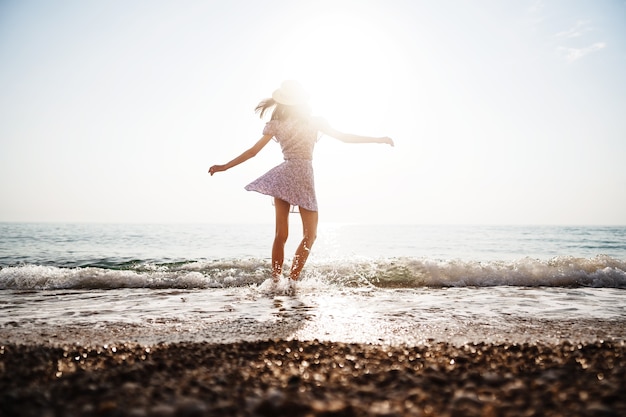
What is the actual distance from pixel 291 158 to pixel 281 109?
1.85ft

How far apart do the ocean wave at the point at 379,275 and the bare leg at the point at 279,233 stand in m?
1.42

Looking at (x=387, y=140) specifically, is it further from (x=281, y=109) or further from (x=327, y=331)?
(x=327, y=331)

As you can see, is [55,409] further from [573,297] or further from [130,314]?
[573,297]

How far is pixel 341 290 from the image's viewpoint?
5273mm

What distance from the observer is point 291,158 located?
4.95 meters

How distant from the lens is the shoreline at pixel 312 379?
4.48ft

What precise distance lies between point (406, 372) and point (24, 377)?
157 centimetres

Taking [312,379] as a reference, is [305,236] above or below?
above

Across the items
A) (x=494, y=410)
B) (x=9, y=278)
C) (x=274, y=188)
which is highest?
(x=274, y=188)

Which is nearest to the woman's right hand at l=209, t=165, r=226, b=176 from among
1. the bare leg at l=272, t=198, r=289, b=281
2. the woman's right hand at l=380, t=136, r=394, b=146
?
the bare leg at l=272, t=198, r=289, b=281

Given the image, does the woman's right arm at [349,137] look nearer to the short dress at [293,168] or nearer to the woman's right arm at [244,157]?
the short dress at [293,168]

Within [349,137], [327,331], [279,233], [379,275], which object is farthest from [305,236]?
[379,275]

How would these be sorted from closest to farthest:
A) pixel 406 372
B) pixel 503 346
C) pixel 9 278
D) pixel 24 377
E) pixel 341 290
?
1. pixel 24 377
2. pixel 406 372
3. pixel 503 346
4. pixel 341 290
5. pixel 9 278

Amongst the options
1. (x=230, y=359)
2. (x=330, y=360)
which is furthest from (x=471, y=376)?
(x=230, y=359)
